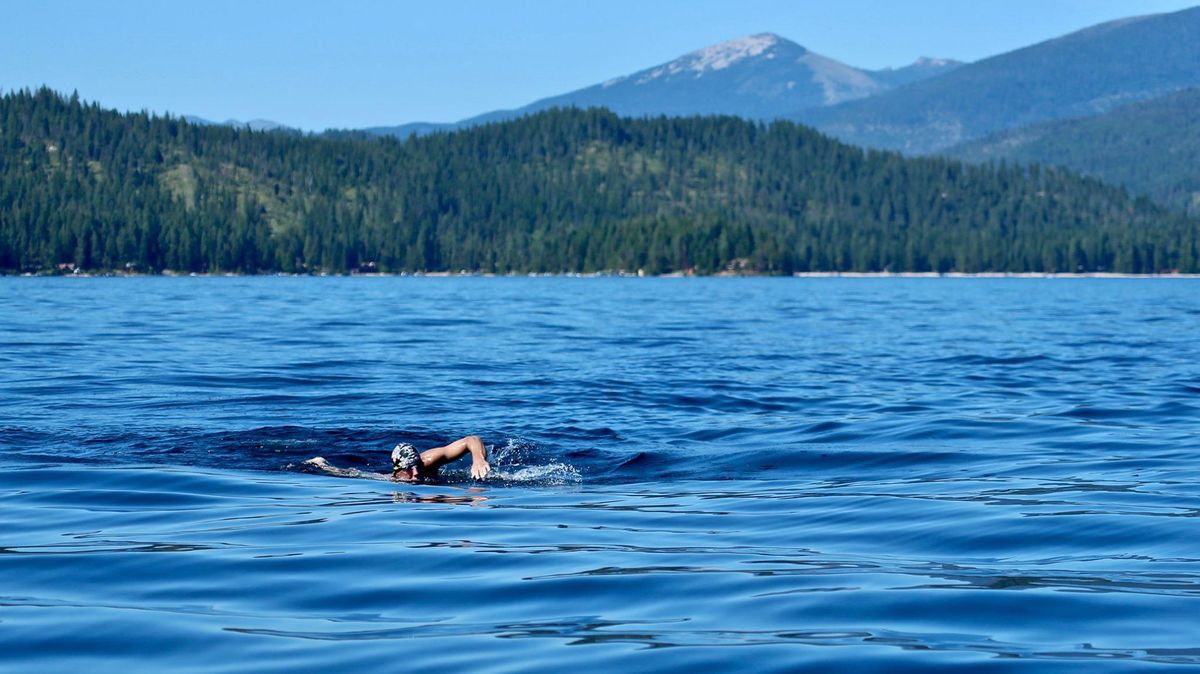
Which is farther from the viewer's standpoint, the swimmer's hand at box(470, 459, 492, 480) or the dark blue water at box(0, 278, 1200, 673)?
the swimmer's hand at box(470, 459, 492, 480)

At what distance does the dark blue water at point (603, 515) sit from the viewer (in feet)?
29.9

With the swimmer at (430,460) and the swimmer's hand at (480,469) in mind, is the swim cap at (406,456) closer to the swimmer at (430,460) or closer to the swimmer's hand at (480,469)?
the swimmer at (430,460)

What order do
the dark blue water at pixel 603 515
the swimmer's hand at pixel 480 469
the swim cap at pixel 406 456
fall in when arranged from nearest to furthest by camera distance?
1. the dark blue water at pixel 603 515
2. the swimmer's hand at pixel 480 469
3. the swim cap at pixel 406 456

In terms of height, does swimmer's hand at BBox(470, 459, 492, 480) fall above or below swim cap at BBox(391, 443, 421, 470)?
below

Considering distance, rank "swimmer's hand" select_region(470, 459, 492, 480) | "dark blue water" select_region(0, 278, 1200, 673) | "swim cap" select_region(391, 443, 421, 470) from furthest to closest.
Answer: "swim cap" select_region(391, 443, 421, 470)
"swimmer's hand" select_region(470, 459, 492, 480)
"dark blue water" select_region(0, 278, 1200, 673)

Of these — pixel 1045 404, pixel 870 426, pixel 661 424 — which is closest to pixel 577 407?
pixel 661 424

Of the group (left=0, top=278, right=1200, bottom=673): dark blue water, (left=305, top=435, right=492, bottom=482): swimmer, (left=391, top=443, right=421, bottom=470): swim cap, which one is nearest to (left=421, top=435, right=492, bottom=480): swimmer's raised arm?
(left=305, top=435, right=492, bottom=482): swimmer

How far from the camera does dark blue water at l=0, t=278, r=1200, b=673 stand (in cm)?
912

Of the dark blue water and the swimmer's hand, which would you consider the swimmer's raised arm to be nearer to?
the swimmer's hand

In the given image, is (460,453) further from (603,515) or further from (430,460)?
(603,515)

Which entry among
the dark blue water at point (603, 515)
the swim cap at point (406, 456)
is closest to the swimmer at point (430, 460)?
the swim cap at point (406, 456)

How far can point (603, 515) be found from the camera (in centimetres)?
1539

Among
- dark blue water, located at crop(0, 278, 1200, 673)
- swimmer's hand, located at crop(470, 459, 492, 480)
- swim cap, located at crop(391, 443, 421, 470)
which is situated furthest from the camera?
swim cap, located at crop(391, 443, 421, 470)

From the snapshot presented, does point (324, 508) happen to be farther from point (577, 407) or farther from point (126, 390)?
point (126, 390)
